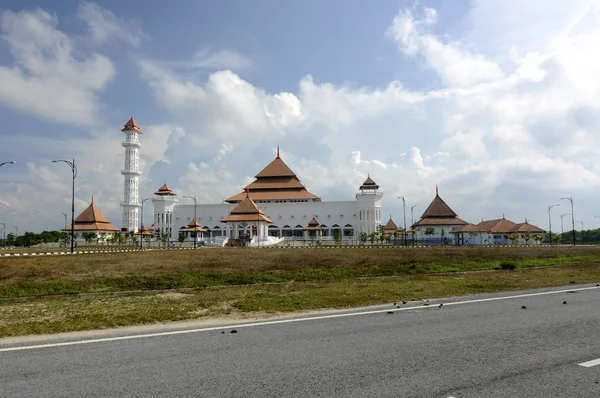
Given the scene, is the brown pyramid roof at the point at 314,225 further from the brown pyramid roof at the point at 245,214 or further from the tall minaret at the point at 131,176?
the tall minaret at the point at 131,176

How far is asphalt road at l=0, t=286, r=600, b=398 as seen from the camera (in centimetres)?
480

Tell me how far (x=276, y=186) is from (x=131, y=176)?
1338 inches

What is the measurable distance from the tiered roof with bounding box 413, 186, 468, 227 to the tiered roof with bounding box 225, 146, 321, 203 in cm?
2574

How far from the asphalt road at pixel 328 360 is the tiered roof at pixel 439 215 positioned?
8388 centimetres

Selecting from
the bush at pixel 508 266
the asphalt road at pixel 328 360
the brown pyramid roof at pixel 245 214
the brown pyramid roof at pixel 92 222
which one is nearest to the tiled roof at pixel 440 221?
the brown pyramid roof at pixel 245 214

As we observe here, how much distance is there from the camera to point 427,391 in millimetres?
4668

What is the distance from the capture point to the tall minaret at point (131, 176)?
96625mm

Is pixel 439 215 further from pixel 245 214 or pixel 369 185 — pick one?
pixel 245 214

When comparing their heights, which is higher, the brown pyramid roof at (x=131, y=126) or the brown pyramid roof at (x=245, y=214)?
the brown pyramid roof at (x=131, y=126)

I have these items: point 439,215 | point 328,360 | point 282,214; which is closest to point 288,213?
point 282,214

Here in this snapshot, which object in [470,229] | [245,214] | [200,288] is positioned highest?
[245,214]

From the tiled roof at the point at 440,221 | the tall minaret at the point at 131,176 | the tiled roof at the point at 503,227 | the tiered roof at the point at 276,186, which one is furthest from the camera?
the tiered roof at the point at 276,186

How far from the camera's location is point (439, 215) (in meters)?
91.2

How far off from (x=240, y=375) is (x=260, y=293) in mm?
8460
